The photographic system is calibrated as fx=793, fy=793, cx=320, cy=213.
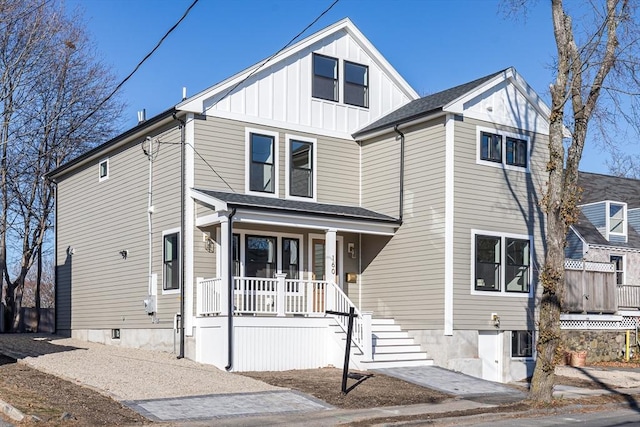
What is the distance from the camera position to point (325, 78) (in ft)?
73.2

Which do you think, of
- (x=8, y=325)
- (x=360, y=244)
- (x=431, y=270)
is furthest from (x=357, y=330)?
(x=8, y=325)

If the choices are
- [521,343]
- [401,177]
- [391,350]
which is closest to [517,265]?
[521,343]

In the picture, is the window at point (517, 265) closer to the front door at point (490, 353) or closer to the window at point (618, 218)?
the front door at point (490, 353)

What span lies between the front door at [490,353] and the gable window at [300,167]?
19.3ft

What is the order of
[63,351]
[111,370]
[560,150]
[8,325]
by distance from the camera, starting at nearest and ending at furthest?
[560,150] < [111,370] < [63,351] < [8,325]

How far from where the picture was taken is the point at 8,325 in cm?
3541

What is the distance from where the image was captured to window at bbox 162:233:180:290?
19844mm

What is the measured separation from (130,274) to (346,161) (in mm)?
6789

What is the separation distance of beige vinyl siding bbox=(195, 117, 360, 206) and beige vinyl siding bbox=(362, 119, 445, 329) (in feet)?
2.96

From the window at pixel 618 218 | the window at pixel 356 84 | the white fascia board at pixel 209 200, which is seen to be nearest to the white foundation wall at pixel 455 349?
the white fascia board at pixel 209 200


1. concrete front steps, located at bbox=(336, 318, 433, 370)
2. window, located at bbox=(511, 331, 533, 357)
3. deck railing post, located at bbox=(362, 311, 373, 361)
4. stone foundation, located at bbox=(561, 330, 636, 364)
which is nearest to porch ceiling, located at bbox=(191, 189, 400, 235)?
concrete front steps, located at bbox=(336, 318, 433, 370)

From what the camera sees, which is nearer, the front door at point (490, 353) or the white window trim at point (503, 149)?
the front door at point (490, 353)

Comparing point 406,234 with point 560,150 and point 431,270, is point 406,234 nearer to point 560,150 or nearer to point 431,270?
point 431,270

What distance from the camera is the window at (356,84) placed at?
2275 centimetres
